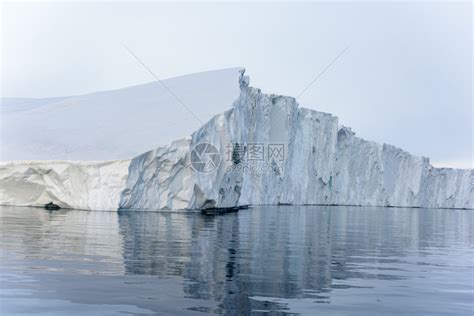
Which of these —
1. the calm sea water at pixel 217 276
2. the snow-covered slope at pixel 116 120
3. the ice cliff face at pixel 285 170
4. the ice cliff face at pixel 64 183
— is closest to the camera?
the calm sea water at pixel 217 276

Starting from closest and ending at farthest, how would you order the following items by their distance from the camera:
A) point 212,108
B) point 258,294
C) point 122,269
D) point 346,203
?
point 258,294 < point 122,269 < point 212,108 < point 346,203

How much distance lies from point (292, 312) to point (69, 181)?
18.2m

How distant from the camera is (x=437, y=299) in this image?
6.88 metres

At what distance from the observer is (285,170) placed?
46062 mm

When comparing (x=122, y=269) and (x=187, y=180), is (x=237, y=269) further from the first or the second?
(x=187, y=180)

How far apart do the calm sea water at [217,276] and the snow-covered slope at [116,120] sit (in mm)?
9546

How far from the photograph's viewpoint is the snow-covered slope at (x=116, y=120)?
74.8 feet

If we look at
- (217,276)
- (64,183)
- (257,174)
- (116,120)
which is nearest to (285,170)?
(257,174)

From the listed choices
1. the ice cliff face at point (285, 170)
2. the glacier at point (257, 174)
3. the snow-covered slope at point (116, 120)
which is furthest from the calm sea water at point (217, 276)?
the snow-covered slope at point (116, 120)

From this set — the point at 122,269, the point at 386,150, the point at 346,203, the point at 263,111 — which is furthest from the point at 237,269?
the point at 386,150

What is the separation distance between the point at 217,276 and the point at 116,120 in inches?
723

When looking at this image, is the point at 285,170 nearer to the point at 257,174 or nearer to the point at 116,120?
the point at 257,174

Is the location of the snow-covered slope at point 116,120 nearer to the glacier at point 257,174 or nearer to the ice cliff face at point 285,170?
the glacier at point 257,174

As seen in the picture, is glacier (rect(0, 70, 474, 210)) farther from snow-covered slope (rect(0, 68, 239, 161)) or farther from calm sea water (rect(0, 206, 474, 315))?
calm sea water (rect(0, 206, 474, 315))
